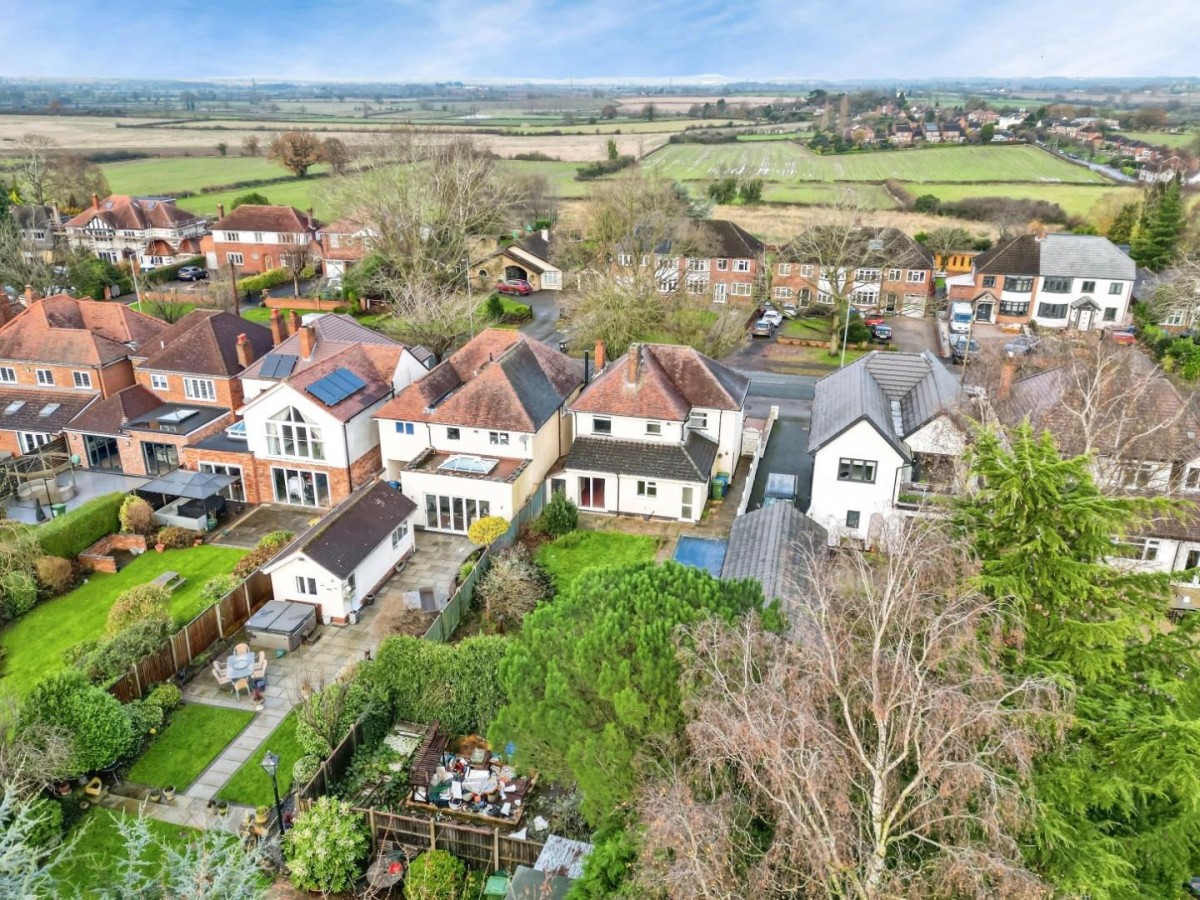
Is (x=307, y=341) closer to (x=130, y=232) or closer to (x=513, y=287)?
(x=513, y=287)

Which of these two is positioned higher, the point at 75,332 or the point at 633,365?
the point at 75,332

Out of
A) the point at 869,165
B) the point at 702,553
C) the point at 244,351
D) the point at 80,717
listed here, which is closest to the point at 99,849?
the point at 80,717

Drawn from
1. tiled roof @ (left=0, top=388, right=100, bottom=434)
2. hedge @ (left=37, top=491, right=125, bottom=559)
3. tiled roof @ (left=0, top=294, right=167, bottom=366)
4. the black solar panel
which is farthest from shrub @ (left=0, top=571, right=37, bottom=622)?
tiled roof @ (left=0, top=294, right=167, bottom=366)

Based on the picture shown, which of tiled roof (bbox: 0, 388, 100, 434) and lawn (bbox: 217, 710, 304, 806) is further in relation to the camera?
tiled roof (bbox: 0, 388, 100, 434)

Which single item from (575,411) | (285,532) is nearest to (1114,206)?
(575,411)

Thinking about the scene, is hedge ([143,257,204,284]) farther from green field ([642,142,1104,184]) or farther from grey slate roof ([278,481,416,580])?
green field ([642,142,1104,184])

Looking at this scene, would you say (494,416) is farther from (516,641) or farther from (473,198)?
(473,198)
